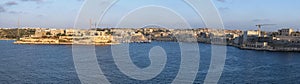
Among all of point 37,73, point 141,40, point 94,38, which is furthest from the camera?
point 141,40

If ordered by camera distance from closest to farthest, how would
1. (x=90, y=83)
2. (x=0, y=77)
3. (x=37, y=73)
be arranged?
1. (x=90, y=83)
2. (x=0, y=77)
3. (x=37, y=73)

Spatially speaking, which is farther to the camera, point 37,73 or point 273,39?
point 273,39

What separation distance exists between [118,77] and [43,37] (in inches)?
638

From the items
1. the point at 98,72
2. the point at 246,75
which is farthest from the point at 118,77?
the point at 246,75

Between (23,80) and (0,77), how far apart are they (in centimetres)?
54

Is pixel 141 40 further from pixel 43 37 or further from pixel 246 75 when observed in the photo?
pixel 246 75

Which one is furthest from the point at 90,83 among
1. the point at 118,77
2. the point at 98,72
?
the point at 98,72

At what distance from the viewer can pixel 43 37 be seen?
70.5 ft

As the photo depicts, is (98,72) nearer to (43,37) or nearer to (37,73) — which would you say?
(37,73)

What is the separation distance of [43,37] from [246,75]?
1633cm

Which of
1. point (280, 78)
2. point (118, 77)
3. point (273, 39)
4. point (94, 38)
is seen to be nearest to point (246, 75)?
point (280, 78)

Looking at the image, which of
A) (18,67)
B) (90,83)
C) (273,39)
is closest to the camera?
(90,83)

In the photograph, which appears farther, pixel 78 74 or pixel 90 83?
pixel 78 74

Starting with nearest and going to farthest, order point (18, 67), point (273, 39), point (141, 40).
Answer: point (18, 67), point (273, 39), point (141, 40)
